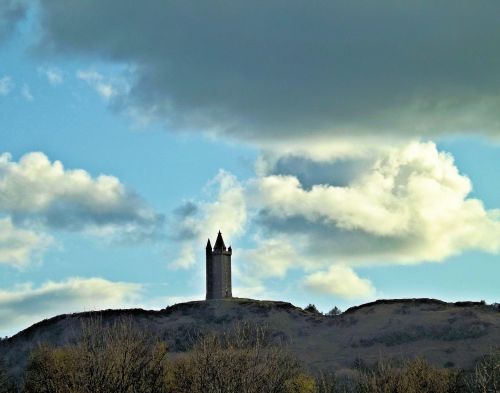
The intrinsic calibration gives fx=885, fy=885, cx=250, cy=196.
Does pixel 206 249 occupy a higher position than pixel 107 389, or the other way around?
pixel 206 249

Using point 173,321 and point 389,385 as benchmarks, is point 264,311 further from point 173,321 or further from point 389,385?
point 389,385

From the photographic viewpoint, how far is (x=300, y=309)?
135 m

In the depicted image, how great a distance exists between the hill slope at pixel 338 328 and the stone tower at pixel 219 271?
9194mm

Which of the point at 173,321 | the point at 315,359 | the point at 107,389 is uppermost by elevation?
the point at 173,321

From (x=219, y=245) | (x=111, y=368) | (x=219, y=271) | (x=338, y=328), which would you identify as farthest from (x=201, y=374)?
(x=219, y=245)

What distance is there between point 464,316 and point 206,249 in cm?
5039

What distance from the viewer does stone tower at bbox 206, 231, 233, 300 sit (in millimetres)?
146500

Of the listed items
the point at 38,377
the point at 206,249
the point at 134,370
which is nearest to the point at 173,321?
the point at 206,249

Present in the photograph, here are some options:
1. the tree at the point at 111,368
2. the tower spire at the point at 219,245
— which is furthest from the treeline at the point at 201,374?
the tower spire at the point at 219,245

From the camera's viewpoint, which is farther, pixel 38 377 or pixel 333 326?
pixel 333 326

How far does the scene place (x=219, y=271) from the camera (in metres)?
149

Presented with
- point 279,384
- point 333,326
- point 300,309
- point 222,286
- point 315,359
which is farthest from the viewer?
point 222,286

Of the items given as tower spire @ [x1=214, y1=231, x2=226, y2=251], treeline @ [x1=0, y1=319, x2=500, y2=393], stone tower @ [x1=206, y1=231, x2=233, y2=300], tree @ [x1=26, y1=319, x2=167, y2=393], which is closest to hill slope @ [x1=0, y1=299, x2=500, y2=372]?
stone tower @ [x1=206, y1=231, x2=233, y2=300]

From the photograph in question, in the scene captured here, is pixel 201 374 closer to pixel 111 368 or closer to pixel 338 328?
pixel 111 368
